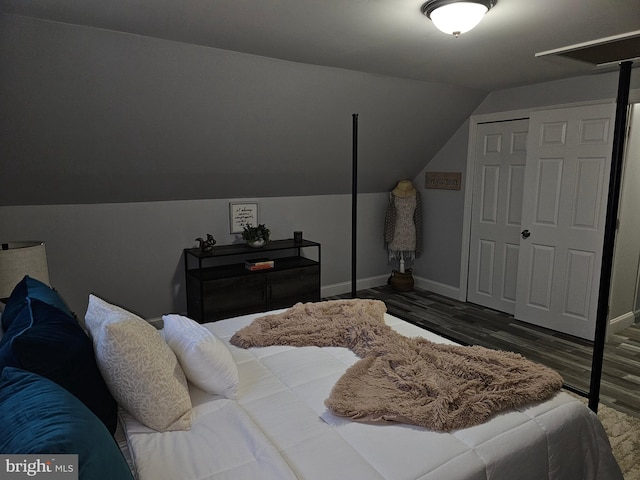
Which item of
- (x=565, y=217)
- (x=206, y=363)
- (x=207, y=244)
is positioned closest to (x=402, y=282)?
(x=565, y=217)

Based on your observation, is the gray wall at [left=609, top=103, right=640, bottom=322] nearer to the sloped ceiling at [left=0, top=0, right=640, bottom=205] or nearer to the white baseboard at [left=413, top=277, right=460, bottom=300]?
the sloped ceiling at [left=0, top=0, right=640, bottom=205]

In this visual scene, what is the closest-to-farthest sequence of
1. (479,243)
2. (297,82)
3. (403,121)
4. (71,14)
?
(71,14) → (297,82) → (403,121) → (479,243)

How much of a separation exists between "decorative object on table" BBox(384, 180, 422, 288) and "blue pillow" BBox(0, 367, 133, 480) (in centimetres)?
443

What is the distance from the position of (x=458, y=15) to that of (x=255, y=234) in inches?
106

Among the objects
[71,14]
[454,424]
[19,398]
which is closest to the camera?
[19,398]

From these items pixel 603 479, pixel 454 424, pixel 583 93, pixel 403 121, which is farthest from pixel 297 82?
pixel 603 479

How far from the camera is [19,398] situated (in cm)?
100

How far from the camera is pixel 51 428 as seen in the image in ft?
2.94

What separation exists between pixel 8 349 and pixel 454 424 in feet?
4.68

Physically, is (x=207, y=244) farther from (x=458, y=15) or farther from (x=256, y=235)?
(x=458, y=15)

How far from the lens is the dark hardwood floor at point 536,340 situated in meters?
3.04

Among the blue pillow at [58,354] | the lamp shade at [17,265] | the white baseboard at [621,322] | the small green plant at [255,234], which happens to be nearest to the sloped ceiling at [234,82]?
the small green plant at [255,234]

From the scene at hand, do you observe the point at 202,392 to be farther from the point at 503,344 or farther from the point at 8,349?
the point at 503,344

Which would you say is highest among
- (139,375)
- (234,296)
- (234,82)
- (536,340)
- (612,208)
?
(234,82)
